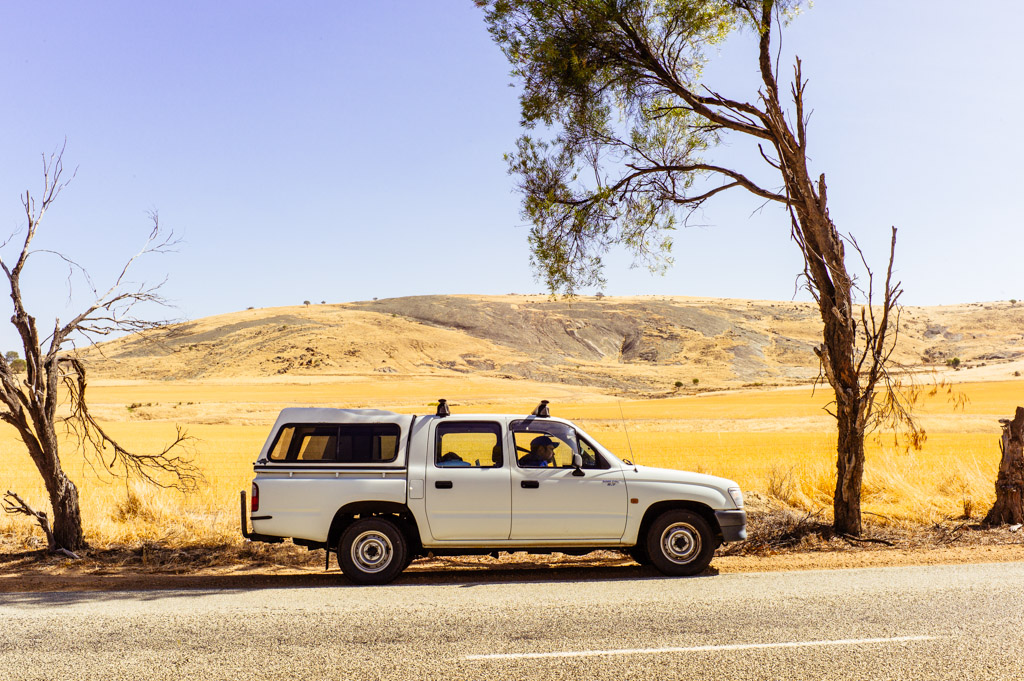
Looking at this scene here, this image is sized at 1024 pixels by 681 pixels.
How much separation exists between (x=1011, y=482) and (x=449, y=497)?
30.3 ft

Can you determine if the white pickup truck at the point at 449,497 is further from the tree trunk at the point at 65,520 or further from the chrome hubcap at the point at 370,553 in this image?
the tree trunk at the point at 65,520

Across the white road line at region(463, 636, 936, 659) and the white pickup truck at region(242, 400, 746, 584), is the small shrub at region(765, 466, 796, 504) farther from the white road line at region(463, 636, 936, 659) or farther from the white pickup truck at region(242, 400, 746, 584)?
the white road line at region(463, 636, 936, 659)

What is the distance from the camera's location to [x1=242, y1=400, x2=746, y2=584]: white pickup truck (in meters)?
9.09

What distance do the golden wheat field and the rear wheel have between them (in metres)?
5.71

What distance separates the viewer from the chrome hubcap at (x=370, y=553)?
9.14 m

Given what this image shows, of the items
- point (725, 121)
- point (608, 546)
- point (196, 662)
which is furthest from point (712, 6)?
point (196, 662)

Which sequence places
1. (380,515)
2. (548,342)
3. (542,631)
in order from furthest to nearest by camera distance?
(548,342) < (380,515) < (542,631)

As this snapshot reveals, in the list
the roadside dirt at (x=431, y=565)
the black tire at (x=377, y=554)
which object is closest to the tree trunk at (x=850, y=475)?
the roadside dirt at (x=431, y=565)

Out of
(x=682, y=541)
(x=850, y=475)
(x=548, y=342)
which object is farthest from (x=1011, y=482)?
(x=548, y=342)

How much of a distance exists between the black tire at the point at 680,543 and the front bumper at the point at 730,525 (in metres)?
0.15

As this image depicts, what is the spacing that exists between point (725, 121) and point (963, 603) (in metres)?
7.93

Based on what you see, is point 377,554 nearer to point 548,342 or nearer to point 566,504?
point 566,504

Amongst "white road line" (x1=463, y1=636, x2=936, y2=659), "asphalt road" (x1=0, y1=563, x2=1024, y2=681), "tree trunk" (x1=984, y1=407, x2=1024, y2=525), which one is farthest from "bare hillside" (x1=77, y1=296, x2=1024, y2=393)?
"white road line" (x1=463, y1=636, x2=936, y2=659)

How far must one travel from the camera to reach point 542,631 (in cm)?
685
